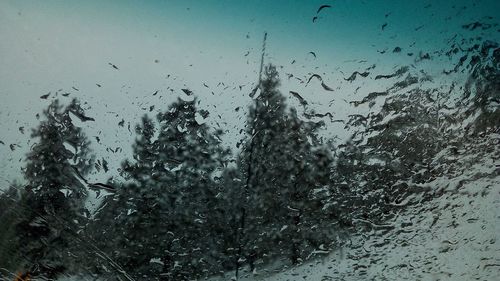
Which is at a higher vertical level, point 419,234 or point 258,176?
point 258,176

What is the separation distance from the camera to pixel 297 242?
573cm

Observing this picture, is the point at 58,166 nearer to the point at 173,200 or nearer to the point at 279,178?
the point at 173,200

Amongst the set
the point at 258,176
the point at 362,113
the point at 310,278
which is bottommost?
the point at 310,278

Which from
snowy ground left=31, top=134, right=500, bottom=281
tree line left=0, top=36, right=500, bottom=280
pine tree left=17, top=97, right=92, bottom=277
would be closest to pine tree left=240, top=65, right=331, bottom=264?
tree line left=0, top=36, right=500, bottom=280

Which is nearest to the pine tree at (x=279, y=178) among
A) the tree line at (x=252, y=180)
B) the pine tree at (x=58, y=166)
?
the tree line at (x=252, y=180)

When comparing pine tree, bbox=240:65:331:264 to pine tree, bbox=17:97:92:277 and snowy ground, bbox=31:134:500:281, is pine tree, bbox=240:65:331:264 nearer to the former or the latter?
snowy ground, bbox=31:134:500:281

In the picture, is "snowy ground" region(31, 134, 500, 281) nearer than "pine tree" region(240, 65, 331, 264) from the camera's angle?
Yes

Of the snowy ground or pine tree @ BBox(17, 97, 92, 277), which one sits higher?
pine tree @ BBox(17, 97, 92, 277)

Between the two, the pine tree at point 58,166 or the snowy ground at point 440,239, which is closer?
the snowy ground at point 440,239

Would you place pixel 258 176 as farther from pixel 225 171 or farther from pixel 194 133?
pixel 194 133

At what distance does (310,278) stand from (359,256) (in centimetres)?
74

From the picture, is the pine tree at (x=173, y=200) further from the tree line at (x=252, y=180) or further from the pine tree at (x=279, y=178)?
the pine tree at (x=279, y=178)

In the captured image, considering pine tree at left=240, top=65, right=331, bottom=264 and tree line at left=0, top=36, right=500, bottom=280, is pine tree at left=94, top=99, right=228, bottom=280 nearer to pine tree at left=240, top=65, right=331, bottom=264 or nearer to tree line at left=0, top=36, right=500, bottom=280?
tree line at left=0, top=36, right=500, bottom=280

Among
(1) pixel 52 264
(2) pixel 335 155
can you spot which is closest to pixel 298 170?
(2) pixel 335 155
